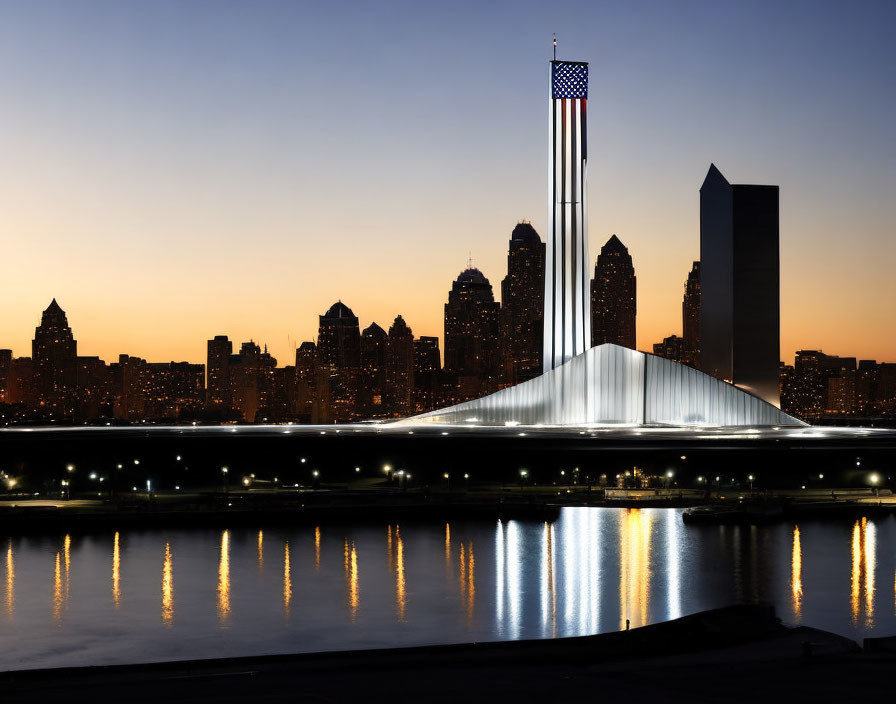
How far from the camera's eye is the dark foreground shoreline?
25.1 m

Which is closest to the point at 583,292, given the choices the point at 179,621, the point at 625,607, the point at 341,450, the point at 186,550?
the point at 341,450

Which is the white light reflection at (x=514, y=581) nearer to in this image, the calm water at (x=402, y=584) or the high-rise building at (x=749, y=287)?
the calm water at (x=402, y=584)

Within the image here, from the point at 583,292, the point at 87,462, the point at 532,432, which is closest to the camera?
the point at 532,432

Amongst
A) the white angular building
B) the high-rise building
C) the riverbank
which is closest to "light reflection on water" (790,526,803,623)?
the riverbank

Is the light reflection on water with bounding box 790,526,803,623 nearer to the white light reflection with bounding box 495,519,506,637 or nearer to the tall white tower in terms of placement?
the white light reflection with bounding box 495,519,506,637

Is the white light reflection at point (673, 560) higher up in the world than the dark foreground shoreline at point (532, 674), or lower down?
lower down

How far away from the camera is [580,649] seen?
31.0m

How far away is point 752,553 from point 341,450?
2686cm

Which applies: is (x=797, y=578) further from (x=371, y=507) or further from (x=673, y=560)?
(x=371, y=507)

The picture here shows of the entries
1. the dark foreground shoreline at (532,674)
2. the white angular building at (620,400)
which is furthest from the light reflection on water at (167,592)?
the white angular building at (620,400)

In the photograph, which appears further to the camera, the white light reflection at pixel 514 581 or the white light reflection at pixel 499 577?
the white light reflection at pixel 499 577

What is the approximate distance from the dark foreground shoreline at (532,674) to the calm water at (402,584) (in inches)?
281

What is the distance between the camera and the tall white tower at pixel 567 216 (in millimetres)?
93625

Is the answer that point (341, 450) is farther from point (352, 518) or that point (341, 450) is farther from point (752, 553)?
point (752, 553)
